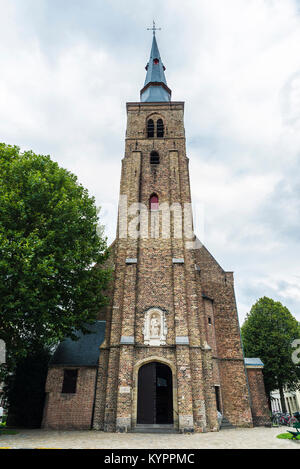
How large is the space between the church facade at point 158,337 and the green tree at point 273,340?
7.32 m

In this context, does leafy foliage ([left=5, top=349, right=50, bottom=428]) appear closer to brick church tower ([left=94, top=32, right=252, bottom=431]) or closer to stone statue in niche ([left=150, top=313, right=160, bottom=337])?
brick church tower ([left=94, top=32, right=252, bottom=431])

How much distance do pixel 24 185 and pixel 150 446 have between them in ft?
34.1

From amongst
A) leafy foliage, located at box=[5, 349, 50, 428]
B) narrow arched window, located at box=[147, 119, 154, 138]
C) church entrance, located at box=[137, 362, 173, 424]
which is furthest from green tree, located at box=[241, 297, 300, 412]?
narrow arched window, located at box=[147, 119, 154, 138]

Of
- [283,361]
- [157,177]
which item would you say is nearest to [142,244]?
[157,177]

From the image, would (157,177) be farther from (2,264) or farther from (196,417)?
(196,417)

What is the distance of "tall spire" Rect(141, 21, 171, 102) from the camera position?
24.8m

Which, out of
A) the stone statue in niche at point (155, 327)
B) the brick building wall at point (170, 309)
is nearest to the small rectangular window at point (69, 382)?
the brick building wall at point (170, 309)

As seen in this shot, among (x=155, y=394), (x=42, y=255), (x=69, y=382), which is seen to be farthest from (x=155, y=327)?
(x=42, y=255)

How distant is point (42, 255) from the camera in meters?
11.5

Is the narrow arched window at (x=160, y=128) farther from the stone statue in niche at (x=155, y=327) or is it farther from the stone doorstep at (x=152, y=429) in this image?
the stone doorstep at (x=152, y=429)

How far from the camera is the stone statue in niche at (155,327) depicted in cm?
1409

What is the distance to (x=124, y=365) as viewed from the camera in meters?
13.3

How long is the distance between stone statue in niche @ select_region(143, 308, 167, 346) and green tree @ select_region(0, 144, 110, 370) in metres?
2.62

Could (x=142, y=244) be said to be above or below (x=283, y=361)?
above
